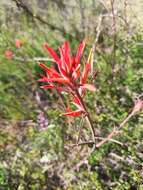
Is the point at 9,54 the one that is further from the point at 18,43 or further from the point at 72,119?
the point at 72,119

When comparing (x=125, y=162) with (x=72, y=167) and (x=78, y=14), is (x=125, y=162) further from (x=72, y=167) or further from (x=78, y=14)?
(x=78, y=14)

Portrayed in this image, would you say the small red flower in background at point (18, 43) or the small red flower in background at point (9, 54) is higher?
the small red flower in background at point (18, 43)

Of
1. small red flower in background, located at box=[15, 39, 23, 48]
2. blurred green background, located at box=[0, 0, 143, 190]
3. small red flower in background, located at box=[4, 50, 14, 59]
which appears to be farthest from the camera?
small red flower in background, located at box=[15, 39, 23, 48]

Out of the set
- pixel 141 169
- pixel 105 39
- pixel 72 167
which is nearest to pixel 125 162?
pixel 141 169

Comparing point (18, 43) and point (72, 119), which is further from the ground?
point (18, 43)

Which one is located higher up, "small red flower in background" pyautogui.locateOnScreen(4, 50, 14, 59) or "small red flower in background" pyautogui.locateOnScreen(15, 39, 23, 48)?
"small red flower in background" pyautogui.locateOnScreen(15, 39, 23, 48)

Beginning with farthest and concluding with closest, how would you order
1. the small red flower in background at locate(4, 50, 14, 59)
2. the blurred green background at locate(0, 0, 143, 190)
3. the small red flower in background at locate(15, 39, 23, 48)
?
1. the small red flower in background at locate(15, 39, 23, 48)
2. the small red flower in background at locate(4, 50, 14, 59)
3. the blurred green background at locate(0, 0, 143, 190)

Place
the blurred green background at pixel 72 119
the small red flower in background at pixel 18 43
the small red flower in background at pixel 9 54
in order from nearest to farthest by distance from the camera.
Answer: the blurred green background at pixel 72 119 → the small red flower in background at pixel 9 54 → the small red flower in background at pixel 18 43

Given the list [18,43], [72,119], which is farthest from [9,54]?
[72,119]
